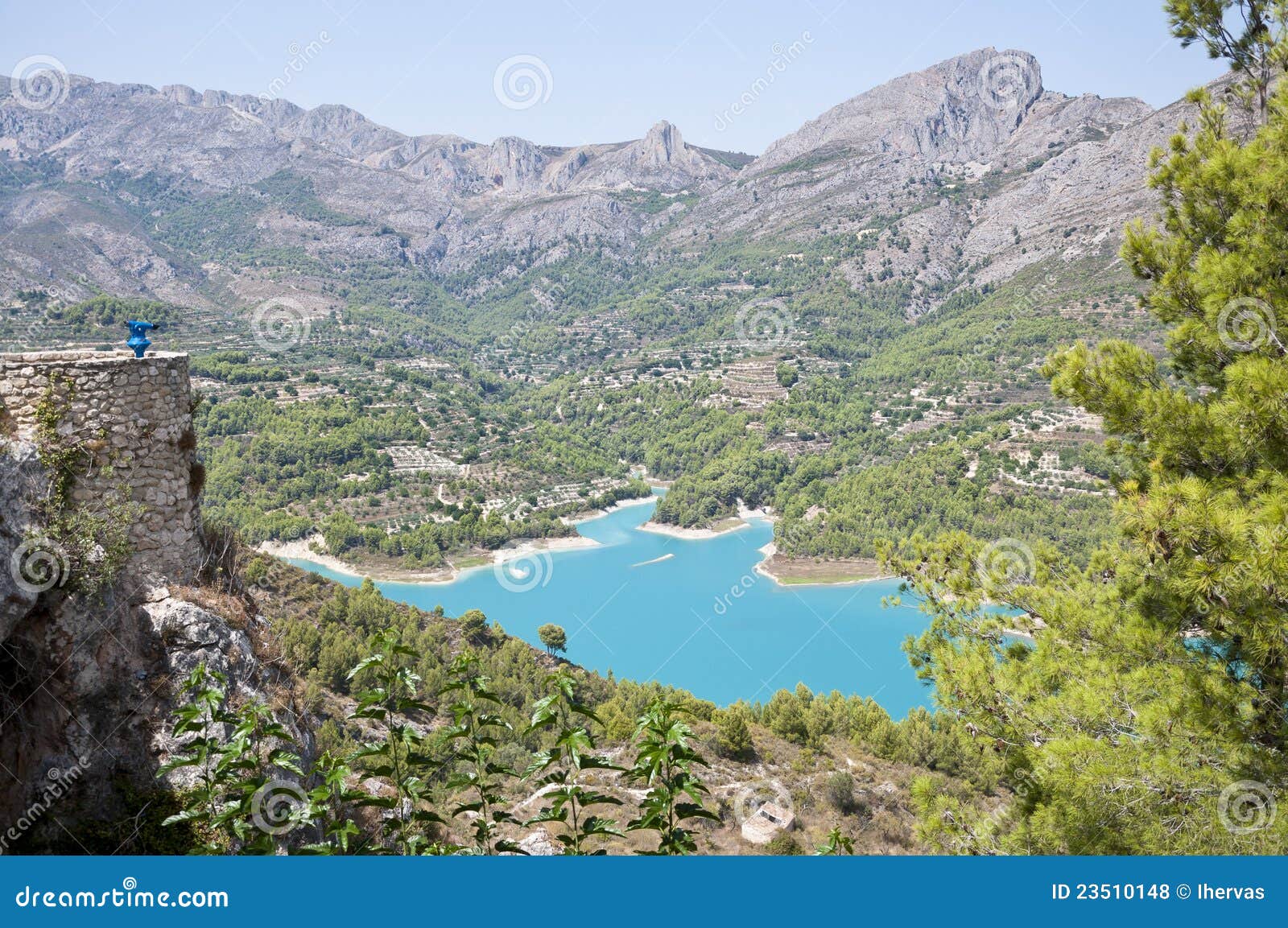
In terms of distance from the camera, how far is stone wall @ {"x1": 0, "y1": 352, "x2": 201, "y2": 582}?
147 inches

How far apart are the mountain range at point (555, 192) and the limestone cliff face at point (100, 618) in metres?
62.0

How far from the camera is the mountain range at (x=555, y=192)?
234ft

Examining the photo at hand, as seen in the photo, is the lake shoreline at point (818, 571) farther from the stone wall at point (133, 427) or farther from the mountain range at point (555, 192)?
the stone wall at point (133, 427)

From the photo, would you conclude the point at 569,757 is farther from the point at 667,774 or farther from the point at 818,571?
the point at 818,571

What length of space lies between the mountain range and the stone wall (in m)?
62.0

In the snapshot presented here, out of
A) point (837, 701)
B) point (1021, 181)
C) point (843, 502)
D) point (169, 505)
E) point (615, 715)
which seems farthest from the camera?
point (1021, 181)

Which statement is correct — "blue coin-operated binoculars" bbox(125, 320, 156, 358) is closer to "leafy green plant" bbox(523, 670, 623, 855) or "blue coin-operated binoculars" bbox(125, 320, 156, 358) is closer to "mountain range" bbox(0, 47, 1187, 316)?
"leafy green plant" bbox(523, 670, 623, 855)

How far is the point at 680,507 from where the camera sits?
46.8 metres

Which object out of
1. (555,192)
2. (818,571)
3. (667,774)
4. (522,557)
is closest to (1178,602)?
(667,774)

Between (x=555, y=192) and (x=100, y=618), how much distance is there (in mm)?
159298

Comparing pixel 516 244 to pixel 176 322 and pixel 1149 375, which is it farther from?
pixel 1149 375

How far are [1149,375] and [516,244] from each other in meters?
124

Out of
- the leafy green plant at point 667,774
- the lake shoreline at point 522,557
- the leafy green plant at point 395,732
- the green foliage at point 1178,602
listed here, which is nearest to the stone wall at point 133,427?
the leafy green plant at point 395,732

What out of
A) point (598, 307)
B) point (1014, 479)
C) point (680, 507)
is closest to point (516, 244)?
point (598, 307)
